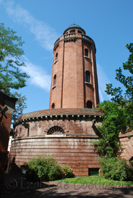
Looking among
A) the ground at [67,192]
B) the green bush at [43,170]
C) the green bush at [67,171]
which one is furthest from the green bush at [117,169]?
the green bush at [43,170]

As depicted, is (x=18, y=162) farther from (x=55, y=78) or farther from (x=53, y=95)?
(x=55, y=78)

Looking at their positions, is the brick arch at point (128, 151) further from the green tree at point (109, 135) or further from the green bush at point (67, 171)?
the green bush at point (67, 171)

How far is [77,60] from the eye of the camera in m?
23.4

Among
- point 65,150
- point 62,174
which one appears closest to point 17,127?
point 65,150

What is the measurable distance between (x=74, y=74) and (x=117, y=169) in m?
14.1

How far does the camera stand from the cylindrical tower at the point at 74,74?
70.2ft

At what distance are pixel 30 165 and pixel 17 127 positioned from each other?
8404mm

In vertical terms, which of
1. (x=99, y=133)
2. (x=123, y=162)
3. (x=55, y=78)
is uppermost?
(x=55, y=78)

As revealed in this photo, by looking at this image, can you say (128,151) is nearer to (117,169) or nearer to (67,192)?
(117,169)

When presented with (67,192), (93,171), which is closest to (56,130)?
(93,171)

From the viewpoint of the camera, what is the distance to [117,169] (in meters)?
12.5

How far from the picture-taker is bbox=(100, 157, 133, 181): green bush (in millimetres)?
12281

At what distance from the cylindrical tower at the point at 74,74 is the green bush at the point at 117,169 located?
28.1 feet

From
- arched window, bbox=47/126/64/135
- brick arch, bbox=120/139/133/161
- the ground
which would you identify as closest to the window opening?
brick arch, bbox=120/139/133/161
